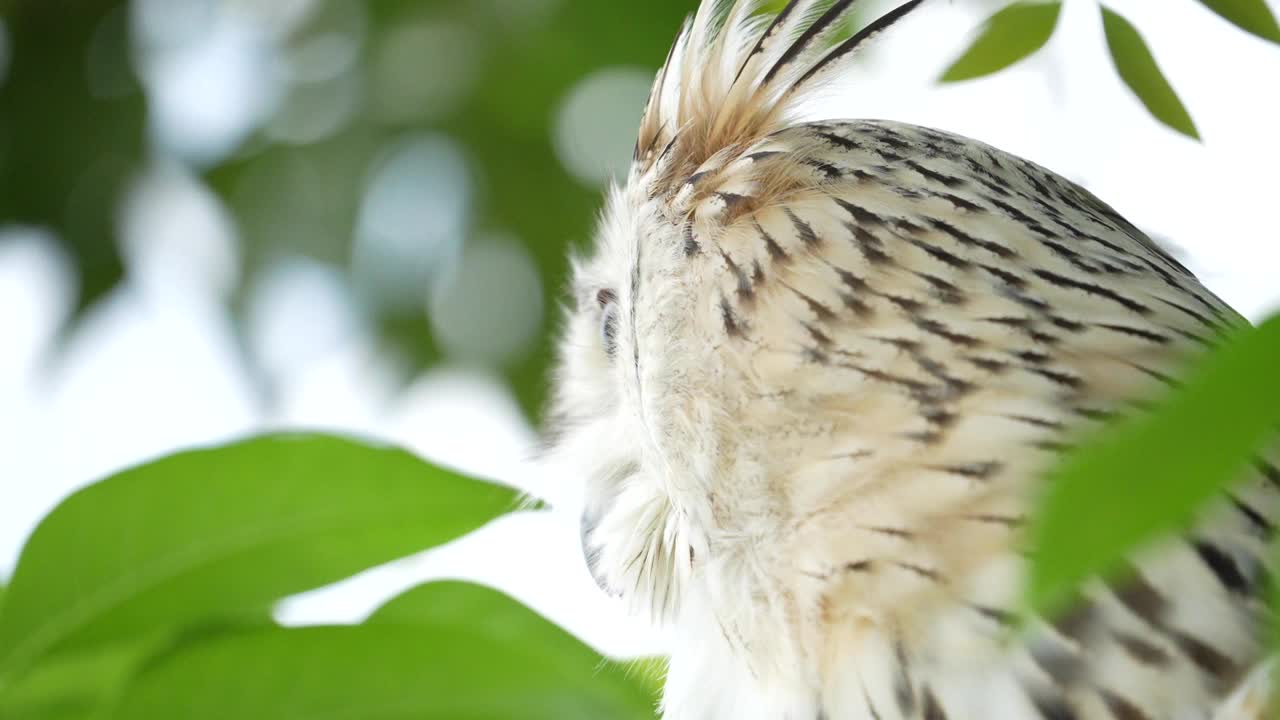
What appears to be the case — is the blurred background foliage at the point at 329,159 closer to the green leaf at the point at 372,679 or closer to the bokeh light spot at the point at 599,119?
the bokeh light spot at the point at 599,119

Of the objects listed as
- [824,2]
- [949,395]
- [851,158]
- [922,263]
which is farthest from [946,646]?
[824,2]

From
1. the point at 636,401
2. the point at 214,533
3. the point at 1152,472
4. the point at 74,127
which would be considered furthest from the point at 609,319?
the point at 74,127

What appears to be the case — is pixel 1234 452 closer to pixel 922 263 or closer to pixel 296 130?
pixel 922 263

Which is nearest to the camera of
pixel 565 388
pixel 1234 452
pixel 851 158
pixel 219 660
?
pixel 1234 452

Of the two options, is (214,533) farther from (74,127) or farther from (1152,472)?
(74,127)

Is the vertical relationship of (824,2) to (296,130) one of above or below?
above

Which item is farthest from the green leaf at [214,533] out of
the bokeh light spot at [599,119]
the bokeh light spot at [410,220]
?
the bokeh light spot at [410,220]
